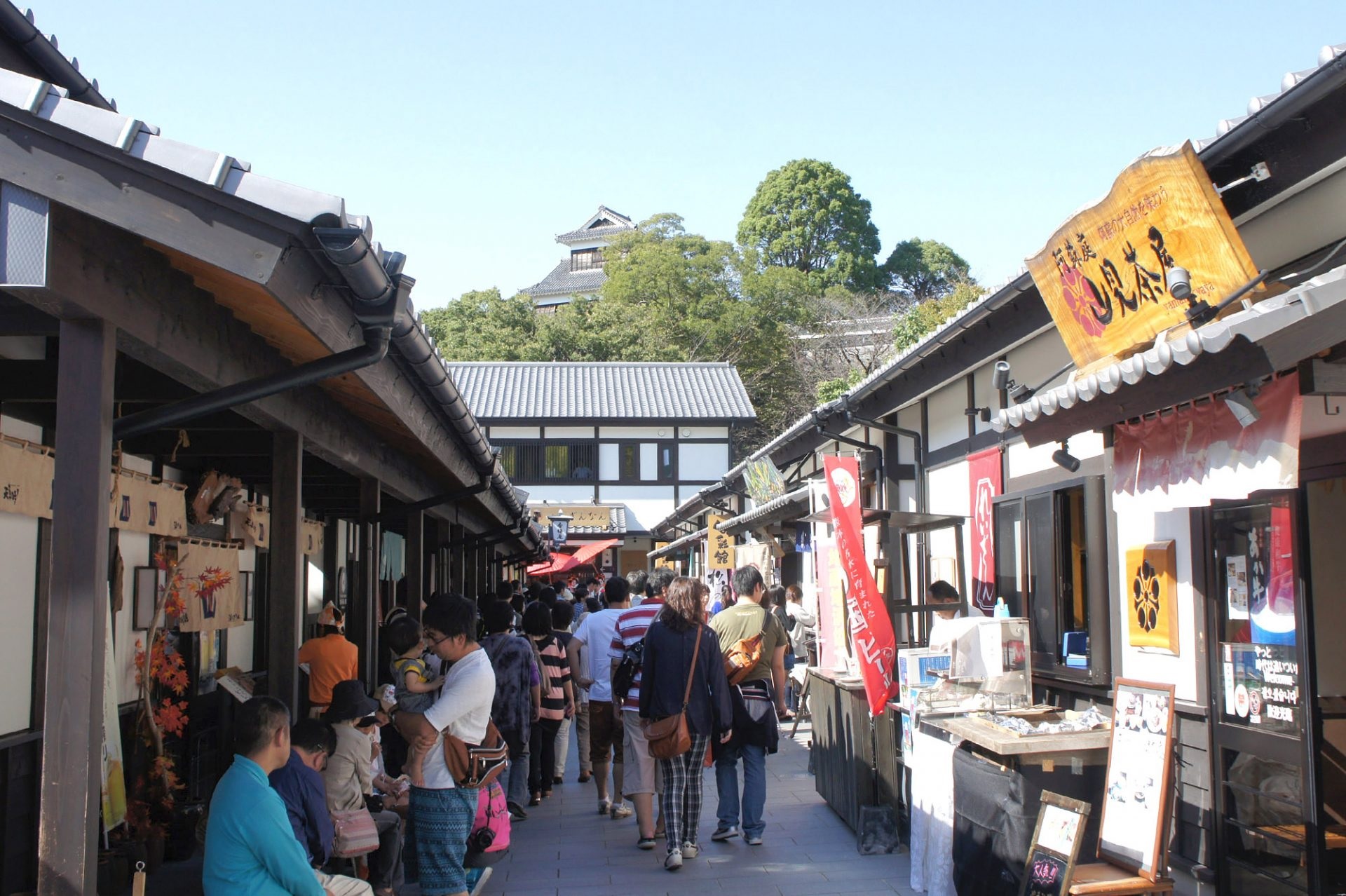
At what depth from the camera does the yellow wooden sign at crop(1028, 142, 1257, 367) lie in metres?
5.25

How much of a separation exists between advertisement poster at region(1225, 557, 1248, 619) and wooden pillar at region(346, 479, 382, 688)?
20.2 ft

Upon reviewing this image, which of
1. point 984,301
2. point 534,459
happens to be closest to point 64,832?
point 984,301

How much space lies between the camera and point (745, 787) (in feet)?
26.5

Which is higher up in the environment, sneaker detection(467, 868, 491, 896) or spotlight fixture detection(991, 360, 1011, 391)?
spotlight fixture detection(991, 360, 1011, 391)

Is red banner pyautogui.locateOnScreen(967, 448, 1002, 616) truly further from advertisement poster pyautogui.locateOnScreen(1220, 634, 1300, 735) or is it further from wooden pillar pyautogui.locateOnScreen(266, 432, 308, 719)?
wooden pillar pyautogui.locateOnScreen(266, 432, 308, 719)

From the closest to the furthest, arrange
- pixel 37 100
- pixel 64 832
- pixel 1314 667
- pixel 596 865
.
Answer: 1. pixel 37 100
2. pixel 64 832
3. pixel 1314 667
4. pixel 596 865

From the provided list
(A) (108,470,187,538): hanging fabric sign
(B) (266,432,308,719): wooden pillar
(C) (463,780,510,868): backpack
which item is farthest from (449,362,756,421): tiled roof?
(C) (463,780,510,868): backpack

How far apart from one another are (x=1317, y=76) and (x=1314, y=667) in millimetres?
2611

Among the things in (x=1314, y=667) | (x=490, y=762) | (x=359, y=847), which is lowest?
(x=359, y=847)

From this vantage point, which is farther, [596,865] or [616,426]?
[616,426]

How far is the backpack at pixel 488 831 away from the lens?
233 inches

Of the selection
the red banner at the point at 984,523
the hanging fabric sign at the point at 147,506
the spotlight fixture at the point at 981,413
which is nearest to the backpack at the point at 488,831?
the hanging fabric sign at the point at 147,506

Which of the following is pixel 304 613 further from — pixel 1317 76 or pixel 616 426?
pixel 616 426

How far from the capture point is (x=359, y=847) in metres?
5.87
